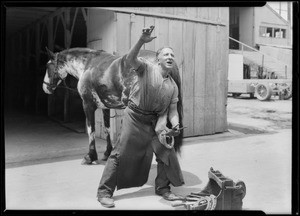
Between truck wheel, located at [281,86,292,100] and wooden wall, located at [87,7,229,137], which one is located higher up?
wooden wall, located at [87,7,229,137]

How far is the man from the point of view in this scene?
3.66 meters

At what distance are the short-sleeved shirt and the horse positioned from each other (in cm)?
64

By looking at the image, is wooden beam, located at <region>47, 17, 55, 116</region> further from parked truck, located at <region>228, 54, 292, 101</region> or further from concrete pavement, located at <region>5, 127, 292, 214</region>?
parked truck, located at <region>228, 54, 292, 101</region>

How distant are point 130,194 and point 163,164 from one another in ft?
1.83

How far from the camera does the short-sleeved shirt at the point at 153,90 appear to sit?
3650 mm

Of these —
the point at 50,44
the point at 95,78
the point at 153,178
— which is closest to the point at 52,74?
the point at 95,78

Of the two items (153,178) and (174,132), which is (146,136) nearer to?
(174,132)

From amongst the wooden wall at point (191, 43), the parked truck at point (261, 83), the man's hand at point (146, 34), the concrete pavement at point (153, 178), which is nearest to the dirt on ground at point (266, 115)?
the parked truck at point (261, 83)

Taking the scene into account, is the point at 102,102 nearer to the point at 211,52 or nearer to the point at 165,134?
the point at 165,134

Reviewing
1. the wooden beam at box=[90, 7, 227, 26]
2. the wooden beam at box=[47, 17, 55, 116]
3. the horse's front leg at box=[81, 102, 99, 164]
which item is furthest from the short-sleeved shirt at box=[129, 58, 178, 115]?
the wooden beam at box=[47, 17, 55, 116]

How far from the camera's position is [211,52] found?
299 inches

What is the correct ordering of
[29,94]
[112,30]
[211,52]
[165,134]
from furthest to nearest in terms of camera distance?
[29,94]
[211,52]
[112,30]
[165,134]

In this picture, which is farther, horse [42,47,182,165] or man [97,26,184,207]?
horse [42,47,182,165]
